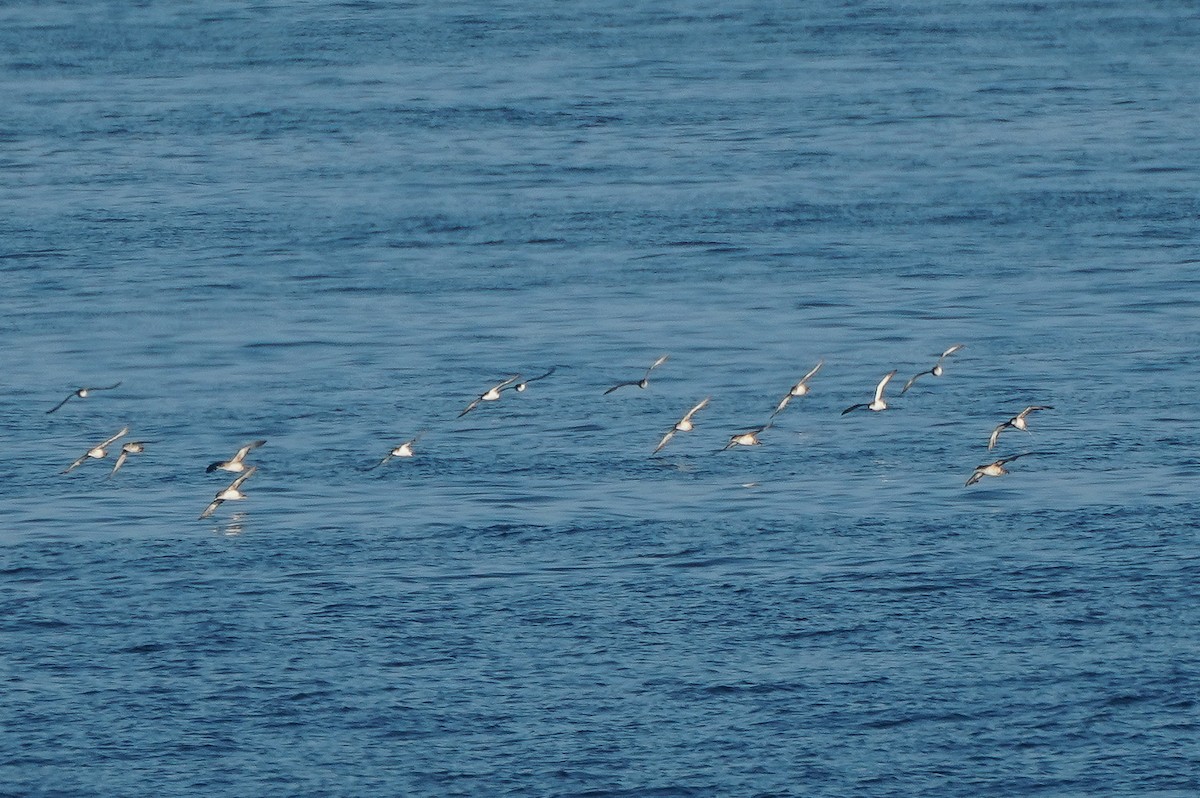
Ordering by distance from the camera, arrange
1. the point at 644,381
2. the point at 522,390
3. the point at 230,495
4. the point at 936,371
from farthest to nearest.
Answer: the point at 522,390 → the point at 936,371 → the point at 644,381 → the point at 230,495

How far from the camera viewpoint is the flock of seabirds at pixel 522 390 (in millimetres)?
75188

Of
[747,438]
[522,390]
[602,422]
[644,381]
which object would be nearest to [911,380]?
[747,438]

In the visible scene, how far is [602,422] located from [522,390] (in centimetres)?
415

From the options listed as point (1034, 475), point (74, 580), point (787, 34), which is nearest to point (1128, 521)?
point (1034, 475)

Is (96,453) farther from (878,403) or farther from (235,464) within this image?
(878,403)

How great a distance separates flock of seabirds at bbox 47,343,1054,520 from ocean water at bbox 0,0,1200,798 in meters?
0.58

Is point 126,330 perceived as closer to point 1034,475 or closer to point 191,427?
point 191,427

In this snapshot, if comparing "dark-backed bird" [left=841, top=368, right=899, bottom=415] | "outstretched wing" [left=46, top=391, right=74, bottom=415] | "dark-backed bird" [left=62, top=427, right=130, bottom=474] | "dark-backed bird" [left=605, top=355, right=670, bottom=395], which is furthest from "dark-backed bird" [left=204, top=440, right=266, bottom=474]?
"dark-backed bird" [left=841, top=368, right=899, bottom=415]

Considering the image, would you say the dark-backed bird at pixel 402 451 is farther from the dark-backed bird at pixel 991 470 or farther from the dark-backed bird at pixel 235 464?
the dark-backed bird at pixel 991 470

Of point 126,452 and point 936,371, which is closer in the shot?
point 126,452

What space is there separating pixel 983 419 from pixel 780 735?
89.1 ft

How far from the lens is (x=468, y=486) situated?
77562 mm

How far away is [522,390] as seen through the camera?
284ft

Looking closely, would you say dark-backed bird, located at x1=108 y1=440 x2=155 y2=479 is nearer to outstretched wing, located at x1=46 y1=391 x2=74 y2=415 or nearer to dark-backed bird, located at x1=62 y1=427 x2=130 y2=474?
dark-backed bird, located at x1=62 y1=427 x2=130 y2=474
